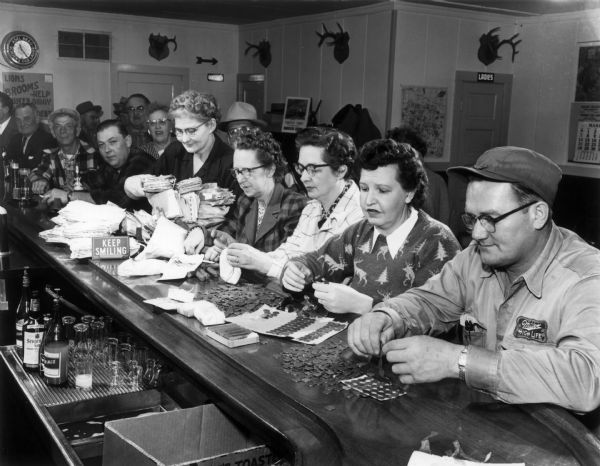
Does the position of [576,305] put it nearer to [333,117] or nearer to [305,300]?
[305,300]

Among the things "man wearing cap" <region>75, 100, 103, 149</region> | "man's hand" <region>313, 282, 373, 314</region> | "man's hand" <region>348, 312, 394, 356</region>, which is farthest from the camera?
"man wearing cap" <region>75, 100, 103, 149</region>

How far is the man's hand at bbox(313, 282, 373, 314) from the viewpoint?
2.14 meters

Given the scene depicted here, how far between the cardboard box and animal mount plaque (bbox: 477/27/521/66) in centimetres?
654

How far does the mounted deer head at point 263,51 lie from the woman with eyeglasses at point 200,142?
506 centimetres

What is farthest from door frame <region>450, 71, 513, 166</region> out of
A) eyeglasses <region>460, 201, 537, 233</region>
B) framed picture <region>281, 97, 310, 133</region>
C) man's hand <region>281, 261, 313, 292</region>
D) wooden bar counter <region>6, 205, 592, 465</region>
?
eyeglasses <region>460, 201, 537, 233</region>

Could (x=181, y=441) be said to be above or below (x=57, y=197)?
below

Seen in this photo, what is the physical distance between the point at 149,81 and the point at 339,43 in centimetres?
264

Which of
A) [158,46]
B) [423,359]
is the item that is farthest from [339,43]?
[423,359]

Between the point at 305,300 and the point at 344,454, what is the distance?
3.50ft

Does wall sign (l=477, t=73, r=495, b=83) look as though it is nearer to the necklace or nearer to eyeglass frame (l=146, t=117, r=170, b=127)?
eyeglass frame (l=146, t=117, r=170, b=127)

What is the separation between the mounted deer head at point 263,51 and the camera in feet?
28.5

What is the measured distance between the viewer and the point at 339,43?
7.59 m

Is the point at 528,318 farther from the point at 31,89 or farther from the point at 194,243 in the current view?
the point at 31,89

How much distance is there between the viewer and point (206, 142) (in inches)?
148
